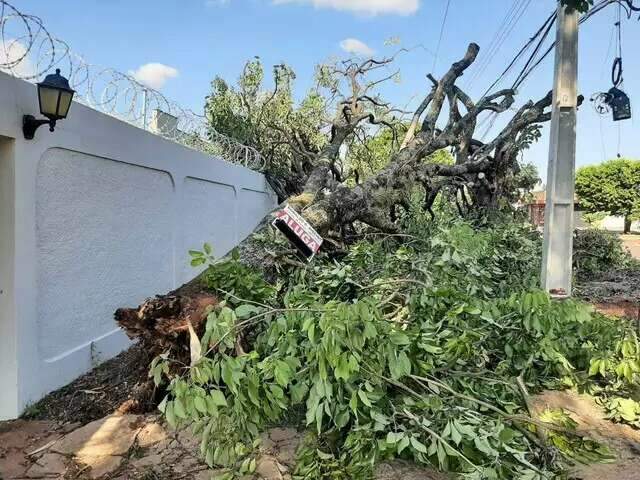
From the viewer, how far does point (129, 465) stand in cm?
271

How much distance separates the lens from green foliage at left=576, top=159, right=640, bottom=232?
30.4 meters

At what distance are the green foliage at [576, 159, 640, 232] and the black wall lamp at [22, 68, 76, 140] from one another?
110ft

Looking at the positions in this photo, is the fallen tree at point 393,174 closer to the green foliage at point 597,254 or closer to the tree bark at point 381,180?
the tree bark at point 381,180

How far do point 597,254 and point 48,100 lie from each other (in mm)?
9296

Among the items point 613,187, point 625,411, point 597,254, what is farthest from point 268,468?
point 613,187

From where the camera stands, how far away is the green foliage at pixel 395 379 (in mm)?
2164

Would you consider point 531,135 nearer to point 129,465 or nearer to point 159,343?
point 159,343

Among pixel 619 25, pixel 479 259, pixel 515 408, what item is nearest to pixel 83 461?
pixel 515 408

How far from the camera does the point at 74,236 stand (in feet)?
13.8

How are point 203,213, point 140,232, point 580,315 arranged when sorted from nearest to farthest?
1. point 580,315
2. point 140,232
3. point 203,213

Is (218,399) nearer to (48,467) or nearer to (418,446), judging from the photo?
(418,446)

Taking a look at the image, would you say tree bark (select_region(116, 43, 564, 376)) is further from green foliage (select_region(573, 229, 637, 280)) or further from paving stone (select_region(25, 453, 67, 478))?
green foliage (select_region(573, 229, 637, 280))

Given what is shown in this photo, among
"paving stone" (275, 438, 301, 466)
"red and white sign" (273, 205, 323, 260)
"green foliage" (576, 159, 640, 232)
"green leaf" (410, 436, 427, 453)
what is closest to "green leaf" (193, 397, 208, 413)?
"paving stone" (275, 438, 301, 466)

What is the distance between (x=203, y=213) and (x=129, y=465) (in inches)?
210
